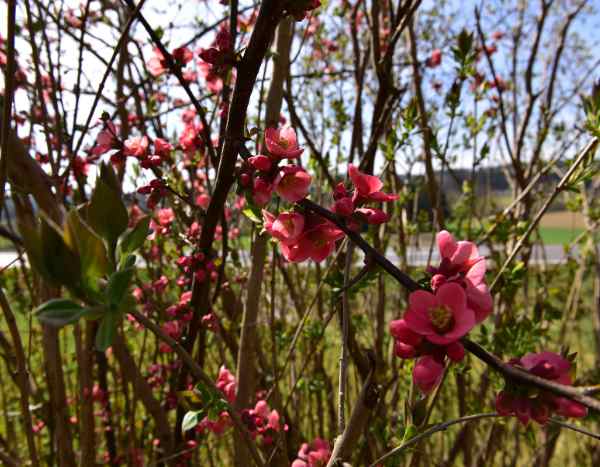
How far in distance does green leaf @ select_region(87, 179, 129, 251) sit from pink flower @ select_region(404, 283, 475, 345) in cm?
28

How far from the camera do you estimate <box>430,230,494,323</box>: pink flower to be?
20.2 inches

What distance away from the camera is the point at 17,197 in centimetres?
142

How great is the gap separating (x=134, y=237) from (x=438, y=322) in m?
0.31

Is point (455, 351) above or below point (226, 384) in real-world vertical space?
above

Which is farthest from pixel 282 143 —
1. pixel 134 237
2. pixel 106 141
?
pixel 106 141

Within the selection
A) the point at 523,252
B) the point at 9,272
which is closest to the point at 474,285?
the point at 523,252

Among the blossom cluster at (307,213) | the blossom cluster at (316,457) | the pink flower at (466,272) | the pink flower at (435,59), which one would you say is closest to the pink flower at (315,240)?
the blossom cluster at (307,213)

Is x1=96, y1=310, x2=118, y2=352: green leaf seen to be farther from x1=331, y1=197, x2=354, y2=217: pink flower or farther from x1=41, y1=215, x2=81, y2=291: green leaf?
x1=331, y1=197, x2=354, y2=217: pink flower

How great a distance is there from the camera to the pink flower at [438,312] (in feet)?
1.58

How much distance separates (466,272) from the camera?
57 cm

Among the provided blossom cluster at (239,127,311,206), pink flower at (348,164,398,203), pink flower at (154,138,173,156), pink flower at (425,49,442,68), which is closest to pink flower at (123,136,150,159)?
pink flower at (154,138,173,156)

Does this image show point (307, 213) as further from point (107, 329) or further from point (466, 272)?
point (107, 329)

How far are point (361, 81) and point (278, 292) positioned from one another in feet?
4.56

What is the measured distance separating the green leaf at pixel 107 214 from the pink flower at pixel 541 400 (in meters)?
0.40
